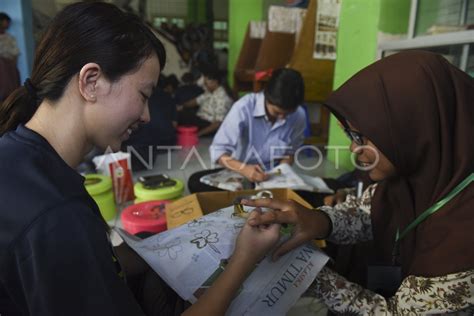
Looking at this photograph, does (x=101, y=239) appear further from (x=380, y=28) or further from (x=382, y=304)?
(x=380, y=28)

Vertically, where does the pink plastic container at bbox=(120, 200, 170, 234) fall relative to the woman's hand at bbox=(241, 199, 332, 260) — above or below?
below

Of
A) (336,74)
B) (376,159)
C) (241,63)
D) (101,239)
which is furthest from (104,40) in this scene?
(241,63)

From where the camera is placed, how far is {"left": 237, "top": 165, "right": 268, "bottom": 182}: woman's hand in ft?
5.56

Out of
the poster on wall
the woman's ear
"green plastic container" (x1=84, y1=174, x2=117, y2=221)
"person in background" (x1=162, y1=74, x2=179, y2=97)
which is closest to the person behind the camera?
the woman's ear

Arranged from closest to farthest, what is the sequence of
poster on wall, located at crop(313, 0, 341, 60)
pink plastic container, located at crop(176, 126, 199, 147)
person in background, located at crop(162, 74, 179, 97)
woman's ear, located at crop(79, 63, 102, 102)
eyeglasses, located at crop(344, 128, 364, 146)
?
woman's ear, located at crop(79, 63, 102, 102), eyeglasses, located at crop(344, 128, 364, 146), poster on wall, located at crop(313, 0, 341, 60), pink plastic container, located at crop(176, 126, 199, 147), person in background, located at crop(162, 74, 179, 97)

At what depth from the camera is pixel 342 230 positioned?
1.05 m

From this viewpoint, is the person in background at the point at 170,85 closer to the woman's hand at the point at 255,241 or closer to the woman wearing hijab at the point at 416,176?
the woman wearing hijab at the point at 416,176

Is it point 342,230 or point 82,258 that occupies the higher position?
point 82,258

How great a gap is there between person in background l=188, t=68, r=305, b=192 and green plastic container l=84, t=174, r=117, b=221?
0.44 meters

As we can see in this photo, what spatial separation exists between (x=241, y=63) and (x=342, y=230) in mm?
3791

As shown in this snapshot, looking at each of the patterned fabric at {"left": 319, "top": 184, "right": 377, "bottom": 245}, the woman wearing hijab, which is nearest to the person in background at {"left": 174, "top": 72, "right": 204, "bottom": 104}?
the patterned fabric at {"left": 319, "top": 184, "right": 377, "bottom": 245}

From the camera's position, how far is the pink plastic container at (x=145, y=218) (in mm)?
1446

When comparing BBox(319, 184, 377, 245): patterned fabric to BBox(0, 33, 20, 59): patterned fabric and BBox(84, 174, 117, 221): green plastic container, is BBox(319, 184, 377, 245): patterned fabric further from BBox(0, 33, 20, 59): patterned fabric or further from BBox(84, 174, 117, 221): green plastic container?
BBox(0, 33, 20, 59): patterned fabric

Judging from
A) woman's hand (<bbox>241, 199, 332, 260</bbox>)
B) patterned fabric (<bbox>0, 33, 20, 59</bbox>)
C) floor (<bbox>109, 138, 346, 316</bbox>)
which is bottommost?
floor (<bbox>109, 138, 346, 316</bbox>)
